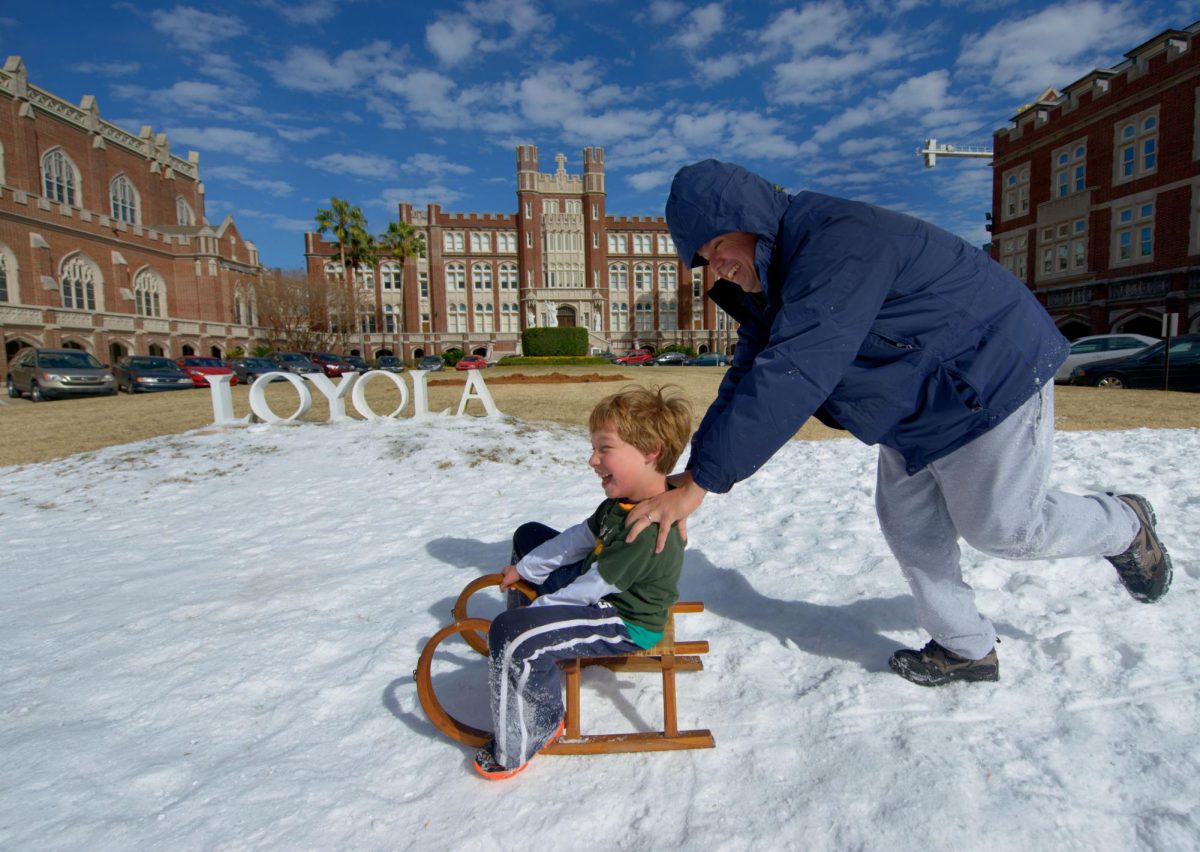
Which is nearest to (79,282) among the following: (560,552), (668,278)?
(560,552)

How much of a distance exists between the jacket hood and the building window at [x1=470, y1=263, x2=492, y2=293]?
6704 cm

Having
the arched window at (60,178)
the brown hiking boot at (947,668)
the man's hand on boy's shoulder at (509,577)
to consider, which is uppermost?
the arched window at (60,178)

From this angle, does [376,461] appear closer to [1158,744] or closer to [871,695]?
[871,695]

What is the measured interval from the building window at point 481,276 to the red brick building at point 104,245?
20.8 m

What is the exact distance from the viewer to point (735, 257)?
6.66 feet

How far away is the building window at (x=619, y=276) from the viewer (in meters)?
68.8

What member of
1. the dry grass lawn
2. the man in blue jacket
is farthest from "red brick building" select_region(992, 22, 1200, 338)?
the man in blue jacket

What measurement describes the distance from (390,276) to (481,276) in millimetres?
9440

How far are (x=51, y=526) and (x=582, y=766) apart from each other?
17.2 feet

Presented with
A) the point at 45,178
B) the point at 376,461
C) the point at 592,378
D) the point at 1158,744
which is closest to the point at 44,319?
the point at 45,178

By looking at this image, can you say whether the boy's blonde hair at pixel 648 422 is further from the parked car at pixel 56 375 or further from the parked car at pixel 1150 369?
the parked car at pixel 56 375

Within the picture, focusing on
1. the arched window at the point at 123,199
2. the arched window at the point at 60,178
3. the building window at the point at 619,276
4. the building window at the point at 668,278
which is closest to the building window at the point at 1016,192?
the building window at the point at 668,278

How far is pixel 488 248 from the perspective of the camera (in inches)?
2623

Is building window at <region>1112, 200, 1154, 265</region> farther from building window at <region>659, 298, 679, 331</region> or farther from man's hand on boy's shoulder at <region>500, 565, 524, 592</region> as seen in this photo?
building window at <region>659, 298, 679, 331</region>
